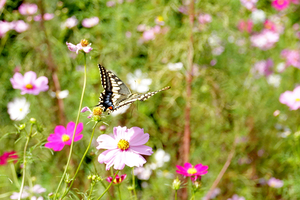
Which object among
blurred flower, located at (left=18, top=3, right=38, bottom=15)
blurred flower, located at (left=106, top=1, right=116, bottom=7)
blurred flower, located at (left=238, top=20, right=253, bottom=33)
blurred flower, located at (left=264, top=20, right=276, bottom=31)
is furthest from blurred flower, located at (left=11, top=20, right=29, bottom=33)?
blurred flower, located at (left=264, top=20, right=276, bottom=31)

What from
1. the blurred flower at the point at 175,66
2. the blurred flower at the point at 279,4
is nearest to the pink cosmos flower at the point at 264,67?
the blurred flower at the point at 279,4

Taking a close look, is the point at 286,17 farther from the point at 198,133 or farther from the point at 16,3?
the point at 16,3

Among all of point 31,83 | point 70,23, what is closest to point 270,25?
point 70,23

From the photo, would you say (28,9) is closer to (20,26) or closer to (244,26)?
(20,26)

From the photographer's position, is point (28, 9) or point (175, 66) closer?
point (175, 66)

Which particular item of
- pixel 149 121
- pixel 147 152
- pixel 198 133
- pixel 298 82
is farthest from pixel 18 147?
pixel 298 82

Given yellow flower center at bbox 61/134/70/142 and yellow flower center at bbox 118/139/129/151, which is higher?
yellow flower center at bbox 61/134/70/142

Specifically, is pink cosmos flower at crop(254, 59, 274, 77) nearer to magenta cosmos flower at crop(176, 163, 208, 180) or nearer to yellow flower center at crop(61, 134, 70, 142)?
magenta cosmos flower at crop(176, 163, 208, 180)
